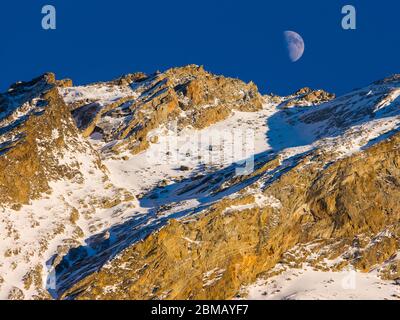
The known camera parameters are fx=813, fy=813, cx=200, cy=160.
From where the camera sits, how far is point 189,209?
274ft

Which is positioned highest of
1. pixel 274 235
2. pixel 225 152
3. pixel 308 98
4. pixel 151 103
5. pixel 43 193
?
pixel 151 103

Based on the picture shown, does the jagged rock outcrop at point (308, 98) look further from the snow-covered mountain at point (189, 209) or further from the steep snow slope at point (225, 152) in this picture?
the snow-covered mountain at point (189, 209)

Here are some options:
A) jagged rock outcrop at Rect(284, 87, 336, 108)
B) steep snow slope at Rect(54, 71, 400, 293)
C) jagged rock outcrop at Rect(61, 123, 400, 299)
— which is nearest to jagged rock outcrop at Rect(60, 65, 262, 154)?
steep snow slope at Rect(54, 71, 400, 293)

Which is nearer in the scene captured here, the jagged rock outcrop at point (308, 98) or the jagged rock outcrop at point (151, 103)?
the jagged rock outcrop at point (151, 103)

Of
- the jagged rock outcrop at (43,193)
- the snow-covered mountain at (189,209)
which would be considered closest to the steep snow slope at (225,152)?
the snow-covered mountain at (189,209)

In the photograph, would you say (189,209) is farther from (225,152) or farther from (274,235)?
(225,152)

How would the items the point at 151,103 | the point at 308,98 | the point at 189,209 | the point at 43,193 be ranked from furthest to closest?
the point at 308,98 < the point at 151,103 < the point at 43,193 < the point at 189,209

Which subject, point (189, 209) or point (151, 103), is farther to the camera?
point (151, 103)

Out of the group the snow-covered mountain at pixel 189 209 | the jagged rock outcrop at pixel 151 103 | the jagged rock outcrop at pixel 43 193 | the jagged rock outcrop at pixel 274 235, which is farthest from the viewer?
the jagged rock outcrop at pixel 151 103

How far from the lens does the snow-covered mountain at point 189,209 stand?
246 ft

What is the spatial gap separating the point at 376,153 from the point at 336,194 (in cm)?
776

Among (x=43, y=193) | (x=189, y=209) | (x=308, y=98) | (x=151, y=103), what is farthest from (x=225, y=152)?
(x=308, y=98)

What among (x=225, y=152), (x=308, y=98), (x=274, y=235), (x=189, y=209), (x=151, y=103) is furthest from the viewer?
(x=308, y=98)

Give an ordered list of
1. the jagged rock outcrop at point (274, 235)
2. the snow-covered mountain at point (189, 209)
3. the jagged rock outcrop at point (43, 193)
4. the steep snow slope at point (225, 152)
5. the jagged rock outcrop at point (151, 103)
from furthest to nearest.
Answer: the jagged rock outcrop at point (151, 103)
the steep snow slope at point (225, 152)
the jagged rock outcrop at point (43, 193)
the snow-covered mountain at point (189, 209)
the jagged rock outcrop at point (274, 235)
